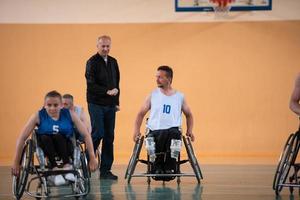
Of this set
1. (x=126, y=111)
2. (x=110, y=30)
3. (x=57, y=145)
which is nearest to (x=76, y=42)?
(x=110, y=30)

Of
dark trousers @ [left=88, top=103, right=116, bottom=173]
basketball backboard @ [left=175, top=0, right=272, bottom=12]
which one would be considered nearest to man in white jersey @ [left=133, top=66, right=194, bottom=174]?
dark trousers @ [left=88, top=103, right=116, bottom=173]

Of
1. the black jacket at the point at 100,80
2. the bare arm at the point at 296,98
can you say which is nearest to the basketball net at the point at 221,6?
the black jacket at the point at 100,80

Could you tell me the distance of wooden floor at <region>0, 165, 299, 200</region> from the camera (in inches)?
207

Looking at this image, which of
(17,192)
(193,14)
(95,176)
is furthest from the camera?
(193,14)

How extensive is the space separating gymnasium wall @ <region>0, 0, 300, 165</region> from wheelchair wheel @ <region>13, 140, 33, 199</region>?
5328mm

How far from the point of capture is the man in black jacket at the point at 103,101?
6598 mm

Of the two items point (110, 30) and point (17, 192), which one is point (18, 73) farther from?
point (17, 192)

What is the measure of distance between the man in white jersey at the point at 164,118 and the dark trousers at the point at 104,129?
0.42 meters

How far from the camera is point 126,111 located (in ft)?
34.3

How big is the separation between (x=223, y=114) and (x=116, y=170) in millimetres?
2976

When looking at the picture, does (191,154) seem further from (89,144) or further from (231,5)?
(231,5)

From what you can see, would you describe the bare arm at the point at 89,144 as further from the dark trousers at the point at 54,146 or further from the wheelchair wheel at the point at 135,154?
the wheelchair wheel at the point at 135,154

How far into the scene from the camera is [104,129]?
263 inches

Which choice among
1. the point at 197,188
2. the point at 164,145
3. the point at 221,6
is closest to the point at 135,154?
the point at 164,145
